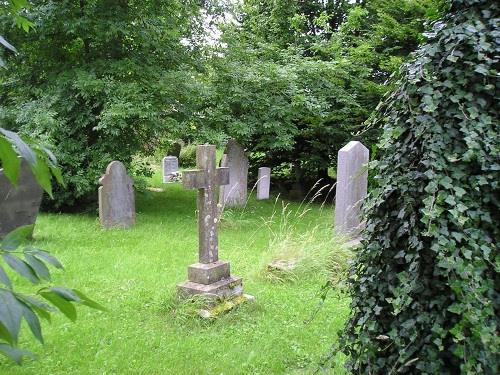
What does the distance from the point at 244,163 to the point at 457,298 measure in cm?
936

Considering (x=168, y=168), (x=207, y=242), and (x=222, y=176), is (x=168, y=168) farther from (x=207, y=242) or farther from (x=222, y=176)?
(x=207, y=242)

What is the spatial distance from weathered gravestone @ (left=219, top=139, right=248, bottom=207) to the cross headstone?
5.88m

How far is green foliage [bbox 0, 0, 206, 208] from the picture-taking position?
905 cm

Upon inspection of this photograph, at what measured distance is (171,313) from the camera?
4.82 meters

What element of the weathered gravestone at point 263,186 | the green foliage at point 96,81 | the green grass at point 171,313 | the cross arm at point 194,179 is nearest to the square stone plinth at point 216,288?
the green grass at point 171,313

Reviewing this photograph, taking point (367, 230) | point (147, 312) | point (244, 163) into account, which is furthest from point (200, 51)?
A: point (367, 230)

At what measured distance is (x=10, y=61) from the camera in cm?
1010

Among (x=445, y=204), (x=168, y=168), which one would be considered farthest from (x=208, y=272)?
(x=168, y=168)

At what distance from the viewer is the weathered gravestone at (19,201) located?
7.04m

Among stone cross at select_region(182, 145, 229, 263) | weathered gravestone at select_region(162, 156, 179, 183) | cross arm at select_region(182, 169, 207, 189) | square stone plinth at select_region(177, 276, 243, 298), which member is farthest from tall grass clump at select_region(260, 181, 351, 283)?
weathered gravestone at select_region(162, 156, 179, 183)

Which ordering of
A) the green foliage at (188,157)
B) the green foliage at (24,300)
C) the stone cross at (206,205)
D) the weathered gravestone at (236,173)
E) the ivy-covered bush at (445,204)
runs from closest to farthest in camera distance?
1. the green foliage at (24,300)
2. the ivy-covered bush at (445,204)
3. the stone cross at (206,205)
4. the weathered gravestone at (236,173)
5. the green foliage at (188,157)

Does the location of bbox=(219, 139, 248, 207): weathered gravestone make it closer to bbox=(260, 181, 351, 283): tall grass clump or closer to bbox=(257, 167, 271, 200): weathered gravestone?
bbox=(257, 167, 271, 200): weathered gravestone

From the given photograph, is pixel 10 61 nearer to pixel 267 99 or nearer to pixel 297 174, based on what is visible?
pixel 267 99

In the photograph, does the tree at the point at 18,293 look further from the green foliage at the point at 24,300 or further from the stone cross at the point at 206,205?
the stone cross at the point at 206,205
